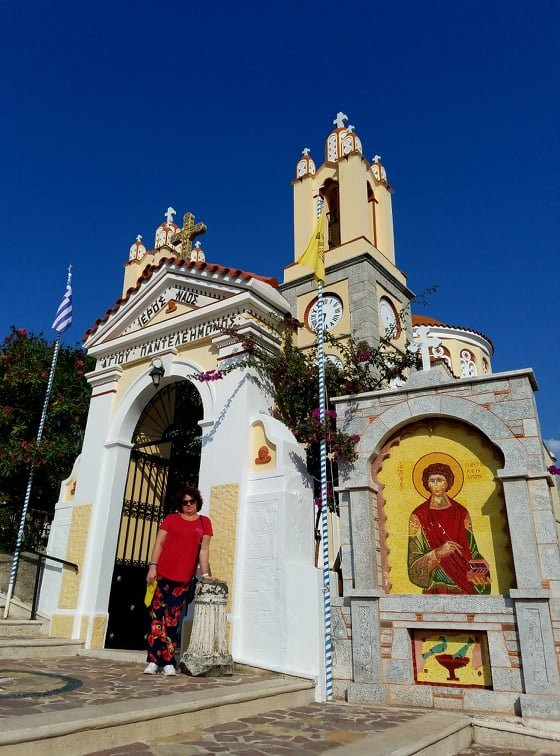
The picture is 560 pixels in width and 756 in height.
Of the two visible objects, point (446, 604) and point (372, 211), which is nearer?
point (446, 604)

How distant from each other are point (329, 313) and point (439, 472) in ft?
14.6

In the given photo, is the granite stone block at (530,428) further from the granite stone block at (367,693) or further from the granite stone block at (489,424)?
the granite stone block at (367,693)

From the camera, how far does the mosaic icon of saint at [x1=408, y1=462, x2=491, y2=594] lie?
6.27 meters

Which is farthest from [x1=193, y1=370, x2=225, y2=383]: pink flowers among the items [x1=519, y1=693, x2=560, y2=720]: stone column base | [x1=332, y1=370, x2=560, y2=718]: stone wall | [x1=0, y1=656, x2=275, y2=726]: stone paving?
[x1=519, y1=693, x2=560, y2=720]: stone column base

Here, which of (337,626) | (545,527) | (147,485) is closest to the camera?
(545,527)

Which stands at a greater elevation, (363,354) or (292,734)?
(363,354)

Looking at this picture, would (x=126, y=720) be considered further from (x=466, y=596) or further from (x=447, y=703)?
(x=466, y=596)

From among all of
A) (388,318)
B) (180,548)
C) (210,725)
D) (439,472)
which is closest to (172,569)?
(180,548)

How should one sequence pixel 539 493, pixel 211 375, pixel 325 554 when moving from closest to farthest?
pixel 539 493
pixel 325 554
pixel 211 375

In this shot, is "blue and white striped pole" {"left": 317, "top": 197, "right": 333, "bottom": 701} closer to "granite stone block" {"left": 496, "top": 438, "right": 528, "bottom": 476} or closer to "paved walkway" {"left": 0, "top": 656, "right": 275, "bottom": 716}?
"paved walkway" {"left": 0, "top": 656, "right": 275, "bottom": 716}

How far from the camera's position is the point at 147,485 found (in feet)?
33.6

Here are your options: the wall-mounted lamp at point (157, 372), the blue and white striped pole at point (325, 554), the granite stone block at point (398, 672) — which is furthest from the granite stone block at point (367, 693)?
the wall-mounted lamp at point (157, 372)

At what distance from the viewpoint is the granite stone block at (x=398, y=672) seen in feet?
20.0

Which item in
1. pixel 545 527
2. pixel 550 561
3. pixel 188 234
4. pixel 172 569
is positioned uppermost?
pixel 188 234
